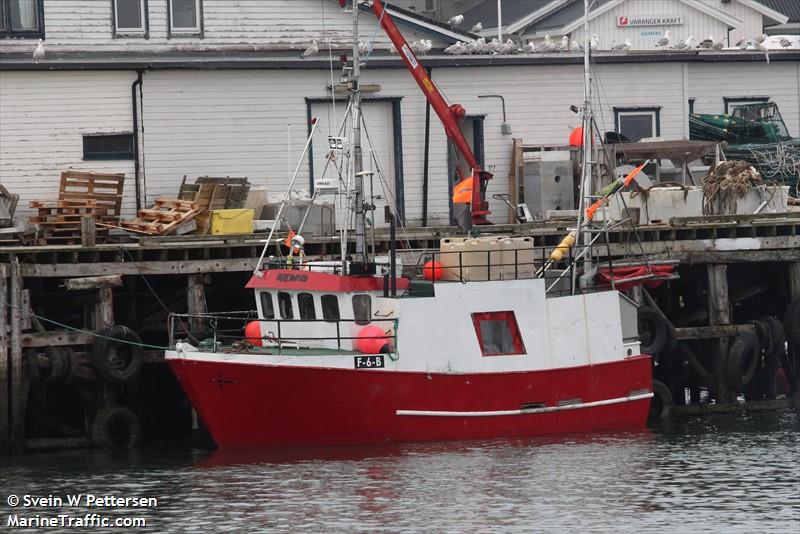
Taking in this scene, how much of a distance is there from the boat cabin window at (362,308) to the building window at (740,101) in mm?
13806

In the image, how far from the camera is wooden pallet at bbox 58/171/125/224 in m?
30.9

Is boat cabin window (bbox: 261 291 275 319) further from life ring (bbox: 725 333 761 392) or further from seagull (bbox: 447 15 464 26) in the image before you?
seagull (bbox: 447 15 464 26)

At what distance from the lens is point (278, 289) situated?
27109 millimetres

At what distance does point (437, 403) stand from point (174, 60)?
9897 mm

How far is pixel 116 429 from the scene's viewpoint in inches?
1102

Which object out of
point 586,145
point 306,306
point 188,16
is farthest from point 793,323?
point 188,16

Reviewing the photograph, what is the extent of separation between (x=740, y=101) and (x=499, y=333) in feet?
42.1

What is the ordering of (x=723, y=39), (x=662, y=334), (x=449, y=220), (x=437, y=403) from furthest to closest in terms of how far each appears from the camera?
(x=723, y=39) < (x=449, y=220) < (x=662, y=334) < (x=437, y=403)

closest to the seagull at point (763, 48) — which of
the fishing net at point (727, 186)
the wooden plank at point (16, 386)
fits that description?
the fishing net at point (727, 186)

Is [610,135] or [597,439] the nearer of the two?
[597,439]

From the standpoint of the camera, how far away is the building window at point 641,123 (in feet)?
119

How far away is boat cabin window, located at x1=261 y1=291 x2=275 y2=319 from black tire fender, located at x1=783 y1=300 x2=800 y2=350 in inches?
383

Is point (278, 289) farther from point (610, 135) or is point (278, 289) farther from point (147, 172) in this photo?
point (610, 135)

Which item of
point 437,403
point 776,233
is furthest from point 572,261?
point 776,233
